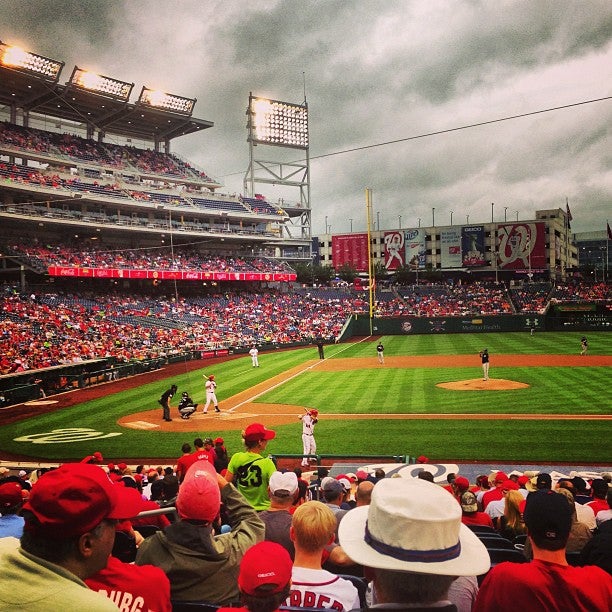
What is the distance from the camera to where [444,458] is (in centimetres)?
1495

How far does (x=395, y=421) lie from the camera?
63.8ft

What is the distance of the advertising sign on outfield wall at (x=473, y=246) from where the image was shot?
96.2 metres

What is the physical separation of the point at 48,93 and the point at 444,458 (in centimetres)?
5406

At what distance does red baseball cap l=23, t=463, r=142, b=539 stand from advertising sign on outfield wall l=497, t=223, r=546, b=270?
96.8m

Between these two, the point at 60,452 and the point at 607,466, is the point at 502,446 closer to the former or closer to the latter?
the point at 607,466

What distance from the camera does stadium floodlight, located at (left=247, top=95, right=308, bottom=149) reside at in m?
74.1

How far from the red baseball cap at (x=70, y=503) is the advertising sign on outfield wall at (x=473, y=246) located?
99600 mm

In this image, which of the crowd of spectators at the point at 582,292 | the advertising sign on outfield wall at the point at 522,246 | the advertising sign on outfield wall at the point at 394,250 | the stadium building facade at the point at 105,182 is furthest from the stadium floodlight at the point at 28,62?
the advertising sign on outfield wall at the point at 522,246

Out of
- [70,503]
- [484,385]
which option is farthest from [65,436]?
[70,503]

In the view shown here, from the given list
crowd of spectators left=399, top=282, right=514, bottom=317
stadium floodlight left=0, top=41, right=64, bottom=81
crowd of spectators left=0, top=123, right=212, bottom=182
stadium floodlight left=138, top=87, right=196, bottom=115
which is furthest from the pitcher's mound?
stadium floodlight left=138, top=87, right=196, bottom=115

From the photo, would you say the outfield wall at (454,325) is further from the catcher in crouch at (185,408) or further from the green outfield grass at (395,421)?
the catcher in crouch at (185,408)

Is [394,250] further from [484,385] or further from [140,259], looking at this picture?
[484,385]

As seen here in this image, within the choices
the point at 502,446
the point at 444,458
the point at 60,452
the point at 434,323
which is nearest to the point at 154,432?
the point at 60,452

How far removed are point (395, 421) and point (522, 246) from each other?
82.0 meters
